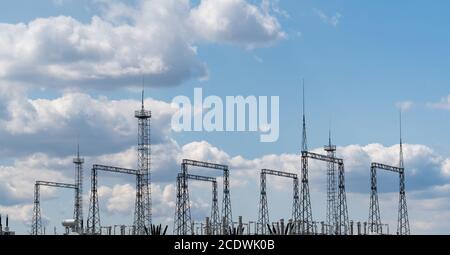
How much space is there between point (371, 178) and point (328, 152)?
10.8 meters

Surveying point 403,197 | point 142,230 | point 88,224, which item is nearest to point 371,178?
point 403,197

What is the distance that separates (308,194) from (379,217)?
23.7 meters
